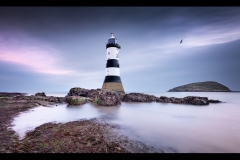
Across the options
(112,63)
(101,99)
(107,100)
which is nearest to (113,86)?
(112,63)

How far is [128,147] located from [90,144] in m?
1.27

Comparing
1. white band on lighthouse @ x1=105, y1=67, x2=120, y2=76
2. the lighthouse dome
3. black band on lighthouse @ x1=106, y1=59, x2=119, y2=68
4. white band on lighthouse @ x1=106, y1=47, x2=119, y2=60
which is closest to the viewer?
white band on lighthouse @ x1=105, y1=67, x2=120, y2=76

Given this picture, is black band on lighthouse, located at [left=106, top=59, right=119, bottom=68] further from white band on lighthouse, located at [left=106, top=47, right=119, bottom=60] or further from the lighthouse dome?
the lighthouse dome

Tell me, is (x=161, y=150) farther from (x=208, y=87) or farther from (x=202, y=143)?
(x=208, y=87)

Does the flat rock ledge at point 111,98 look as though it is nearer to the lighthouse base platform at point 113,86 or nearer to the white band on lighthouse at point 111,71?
the lighthouse base platform at point 113,86

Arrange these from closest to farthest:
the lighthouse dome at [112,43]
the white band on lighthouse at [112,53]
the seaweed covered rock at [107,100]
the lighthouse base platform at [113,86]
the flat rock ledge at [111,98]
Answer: the seaweed covered rock at [107,100] < the flat rock ledge at [111,98] < the lighthouse base platform at [113,86] < the white band on lighthouse at [112,53] < the lighthouse dome at [112,43]

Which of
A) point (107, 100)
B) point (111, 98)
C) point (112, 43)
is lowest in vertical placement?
point (107, 100)

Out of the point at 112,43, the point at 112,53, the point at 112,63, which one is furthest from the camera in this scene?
the point at 112,43

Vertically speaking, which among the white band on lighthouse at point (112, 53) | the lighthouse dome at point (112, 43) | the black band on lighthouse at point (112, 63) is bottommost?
the black band on lighthouse at point (112, 63)

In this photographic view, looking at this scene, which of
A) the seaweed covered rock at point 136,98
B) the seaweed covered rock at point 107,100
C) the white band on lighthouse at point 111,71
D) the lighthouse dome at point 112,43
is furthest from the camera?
the lighthouse dome at point 112,43

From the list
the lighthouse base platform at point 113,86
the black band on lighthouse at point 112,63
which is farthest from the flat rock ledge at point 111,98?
the black band on lighthouse at point 112,63

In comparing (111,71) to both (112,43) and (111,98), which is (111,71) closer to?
(112,43)

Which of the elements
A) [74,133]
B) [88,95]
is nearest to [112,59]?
[88,95]

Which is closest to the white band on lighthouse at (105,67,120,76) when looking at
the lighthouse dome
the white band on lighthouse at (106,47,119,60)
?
the white band on lighthouse at (106,47,119,60)
